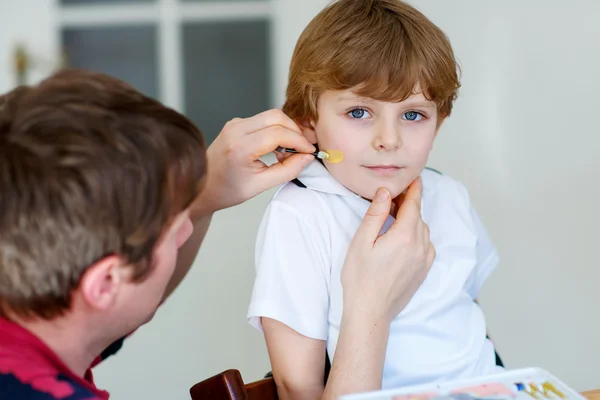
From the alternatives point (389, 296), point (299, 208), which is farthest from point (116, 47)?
point (389, 296)

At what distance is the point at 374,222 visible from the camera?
1099mm

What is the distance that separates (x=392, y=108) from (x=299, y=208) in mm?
216

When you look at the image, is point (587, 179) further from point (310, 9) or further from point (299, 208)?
point (299, 208)

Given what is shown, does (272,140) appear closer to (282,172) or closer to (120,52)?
(282,172)

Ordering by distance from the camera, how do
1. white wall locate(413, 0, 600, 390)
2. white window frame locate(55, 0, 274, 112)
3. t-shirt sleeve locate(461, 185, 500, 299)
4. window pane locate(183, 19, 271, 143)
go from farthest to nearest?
1. window pane locate(183, 19, 271, 143)
2. white window frame locate(55, 0, 274, 112)
3. white wall locate(413, 0, 600, 390)
4. t-shirt sleeve locate(461, 185, 500, 299)

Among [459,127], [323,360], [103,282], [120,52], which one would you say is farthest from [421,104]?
[120,52]

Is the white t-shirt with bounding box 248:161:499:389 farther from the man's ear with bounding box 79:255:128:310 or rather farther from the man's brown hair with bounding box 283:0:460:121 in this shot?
the man's ear with bounding box 79:255:128:310

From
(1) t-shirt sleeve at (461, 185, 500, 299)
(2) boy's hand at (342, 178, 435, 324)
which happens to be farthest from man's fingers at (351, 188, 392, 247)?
(1) t-shirt sleeve at (461, 185, 500, 299)

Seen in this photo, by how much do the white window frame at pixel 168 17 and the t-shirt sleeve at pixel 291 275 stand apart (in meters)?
1.29

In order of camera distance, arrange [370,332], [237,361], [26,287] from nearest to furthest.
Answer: [26,287] → [370,332] → [237,361]

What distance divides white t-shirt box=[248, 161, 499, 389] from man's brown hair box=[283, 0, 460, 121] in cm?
16

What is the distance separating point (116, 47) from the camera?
2393mm

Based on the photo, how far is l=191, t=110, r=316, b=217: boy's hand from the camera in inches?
44.1

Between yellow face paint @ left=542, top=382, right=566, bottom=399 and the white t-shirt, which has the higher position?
yellow face paint @ left=542, top=382, right=566, bottom=399
